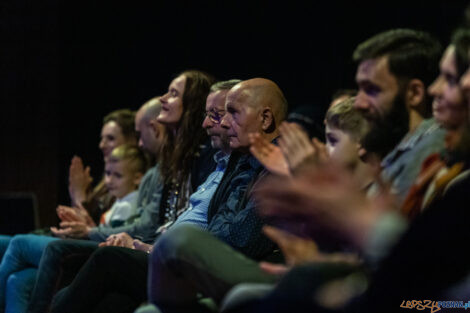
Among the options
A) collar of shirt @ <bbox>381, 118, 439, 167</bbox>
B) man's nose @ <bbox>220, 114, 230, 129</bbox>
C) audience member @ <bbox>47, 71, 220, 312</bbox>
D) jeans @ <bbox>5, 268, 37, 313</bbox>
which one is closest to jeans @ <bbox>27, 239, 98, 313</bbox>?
audience member @ <bbox>47, 71, 220, 312</bbox>

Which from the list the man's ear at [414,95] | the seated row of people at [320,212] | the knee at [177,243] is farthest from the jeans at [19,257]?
the man's ear at [414,95]

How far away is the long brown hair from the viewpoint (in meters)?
3.24

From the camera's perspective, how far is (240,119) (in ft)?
8.53

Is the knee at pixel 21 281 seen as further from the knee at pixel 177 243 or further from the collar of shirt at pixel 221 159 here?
the knee at pixel 177 243

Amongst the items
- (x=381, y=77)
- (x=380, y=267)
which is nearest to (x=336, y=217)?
(x=380, y=267)

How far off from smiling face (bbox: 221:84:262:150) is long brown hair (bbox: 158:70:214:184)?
2.08 feet

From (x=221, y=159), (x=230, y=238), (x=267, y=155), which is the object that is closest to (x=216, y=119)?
(x=221, y=159)

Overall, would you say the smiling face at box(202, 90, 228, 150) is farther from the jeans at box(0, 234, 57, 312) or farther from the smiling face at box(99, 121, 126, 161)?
the smiling face at box(99, 121, 126, 161)

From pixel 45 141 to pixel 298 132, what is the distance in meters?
3.80

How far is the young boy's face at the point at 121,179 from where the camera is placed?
3.98m

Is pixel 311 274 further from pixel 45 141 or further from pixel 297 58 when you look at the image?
pixel 45 141

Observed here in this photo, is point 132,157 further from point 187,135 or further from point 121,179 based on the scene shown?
point 187,135

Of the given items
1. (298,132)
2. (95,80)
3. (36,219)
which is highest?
(298,132)

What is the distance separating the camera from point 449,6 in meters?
3.76
